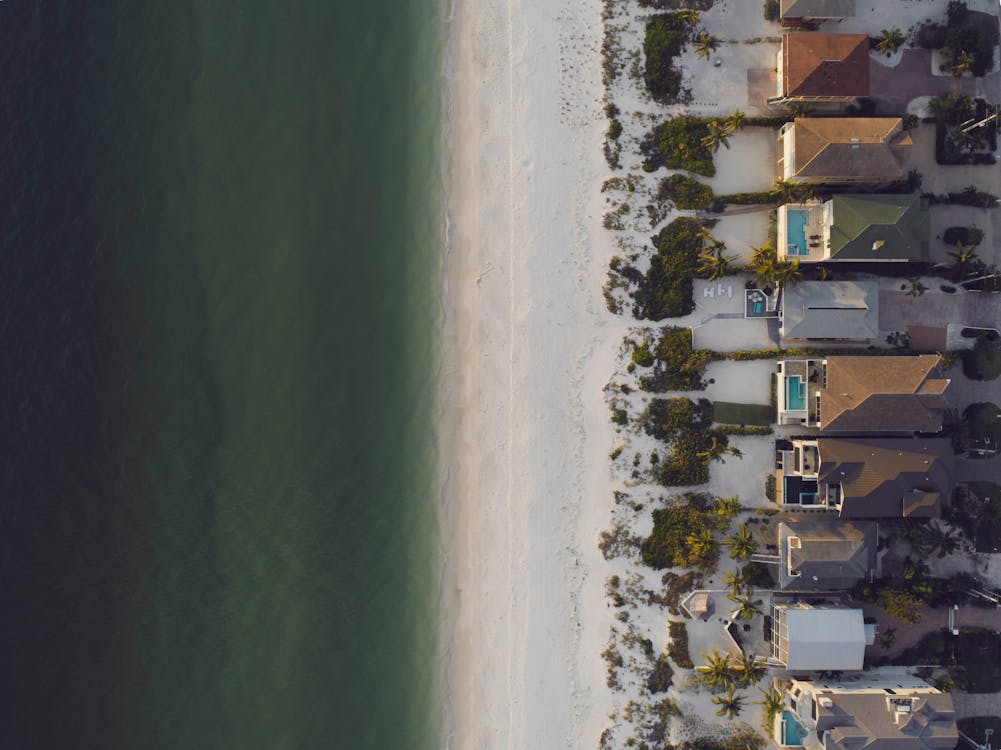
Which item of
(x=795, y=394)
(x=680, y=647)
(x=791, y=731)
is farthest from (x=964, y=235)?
(x=791, y=731)

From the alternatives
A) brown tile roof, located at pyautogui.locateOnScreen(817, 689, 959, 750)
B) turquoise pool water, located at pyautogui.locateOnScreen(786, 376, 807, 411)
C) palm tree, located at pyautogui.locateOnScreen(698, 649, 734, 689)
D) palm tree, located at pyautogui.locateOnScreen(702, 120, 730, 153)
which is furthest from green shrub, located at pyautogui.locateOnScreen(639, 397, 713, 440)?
brown tile roof, located at pyautogui.locateOnScreen(817, 689, 959, 750)

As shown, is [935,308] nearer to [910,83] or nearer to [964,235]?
[964,235]

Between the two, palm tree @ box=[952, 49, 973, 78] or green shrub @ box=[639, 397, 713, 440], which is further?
green shrub @ box=[639, 397, 713, 440]

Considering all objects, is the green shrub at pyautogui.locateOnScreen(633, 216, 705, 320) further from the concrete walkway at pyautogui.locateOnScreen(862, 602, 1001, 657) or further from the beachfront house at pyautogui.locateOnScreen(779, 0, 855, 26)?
the concrete walkway at pyautogui.locateOnScreen(862, 602, 1001, 657)

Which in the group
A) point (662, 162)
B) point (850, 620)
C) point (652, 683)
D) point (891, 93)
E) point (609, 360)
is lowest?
point (652, 683)

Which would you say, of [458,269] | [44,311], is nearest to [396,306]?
[458,269]

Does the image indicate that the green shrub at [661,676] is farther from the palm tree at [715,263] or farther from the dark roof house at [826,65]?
the dark roof house at [826,65]

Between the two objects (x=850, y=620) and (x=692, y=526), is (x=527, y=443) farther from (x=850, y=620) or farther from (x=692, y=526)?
(x=850, y=620)
